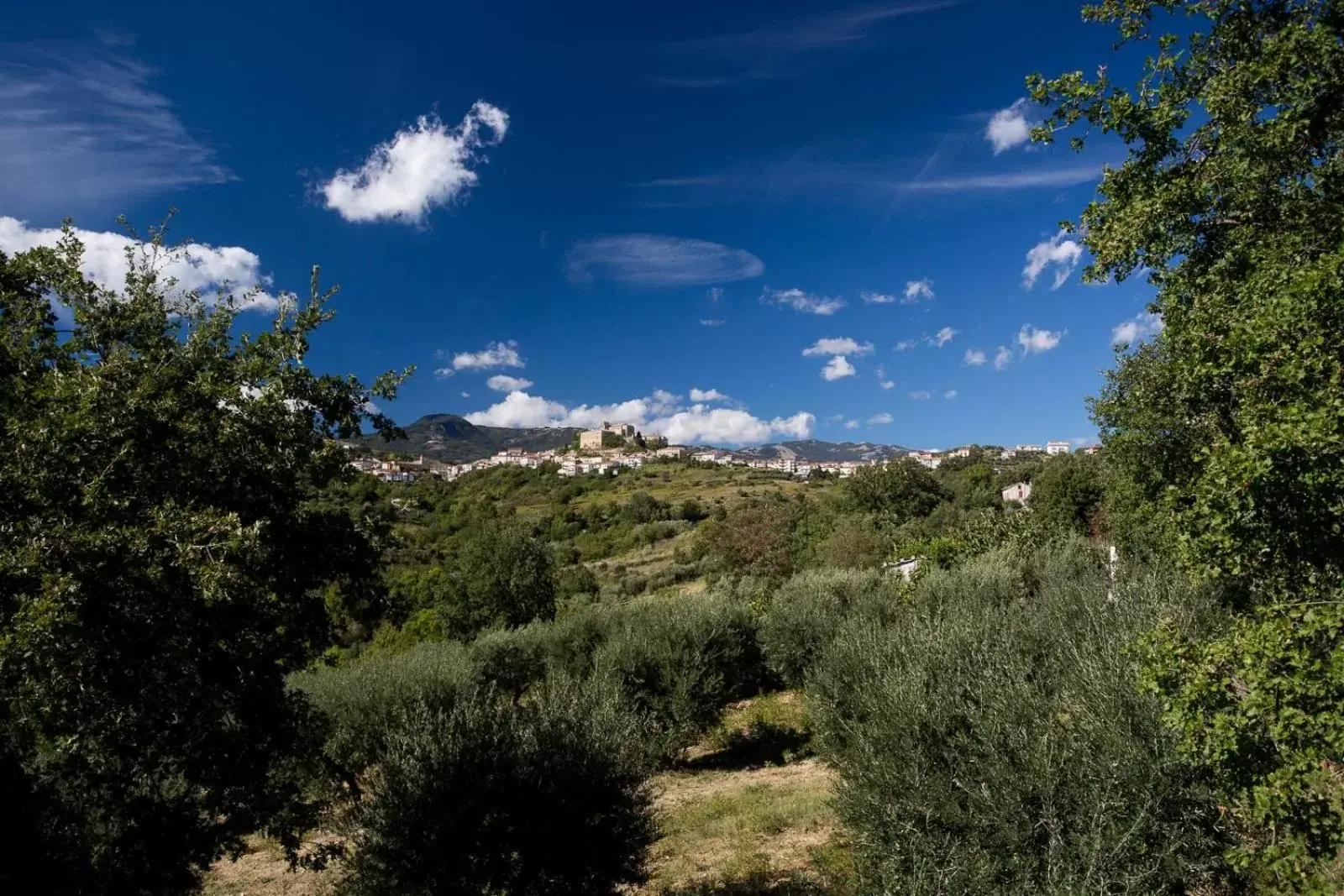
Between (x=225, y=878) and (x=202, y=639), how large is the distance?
389 inches

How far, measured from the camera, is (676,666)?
1761cm

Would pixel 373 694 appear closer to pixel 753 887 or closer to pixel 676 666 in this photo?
pixel 676 666

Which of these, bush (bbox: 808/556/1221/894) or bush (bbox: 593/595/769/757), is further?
Result: bush (bbox: 593/595/769/757)

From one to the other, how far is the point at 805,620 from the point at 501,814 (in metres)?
13.9

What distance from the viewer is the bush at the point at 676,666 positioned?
1681cm

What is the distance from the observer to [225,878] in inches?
477

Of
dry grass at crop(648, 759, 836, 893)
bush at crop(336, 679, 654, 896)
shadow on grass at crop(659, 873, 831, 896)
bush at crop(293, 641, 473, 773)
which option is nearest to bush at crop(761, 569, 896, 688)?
dry grass at crop(648, 759, 836, 893)

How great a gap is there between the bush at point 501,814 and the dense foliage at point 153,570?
0.87m

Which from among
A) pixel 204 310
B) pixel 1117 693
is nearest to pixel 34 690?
pixel 204 310

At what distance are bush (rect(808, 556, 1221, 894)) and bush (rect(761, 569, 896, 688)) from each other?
9416 mm

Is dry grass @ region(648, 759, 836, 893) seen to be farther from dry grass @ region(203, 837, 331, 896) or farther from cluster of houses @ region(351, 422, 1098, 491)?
cluster of houses @ region(351, 422, 1098, 491)

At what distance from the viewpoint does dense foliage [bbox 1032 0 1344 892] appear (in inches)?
176

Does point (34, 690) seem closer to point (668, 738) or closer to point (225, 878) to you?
point (225, 878)

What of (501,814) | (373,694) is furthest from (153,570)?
(373,694)
